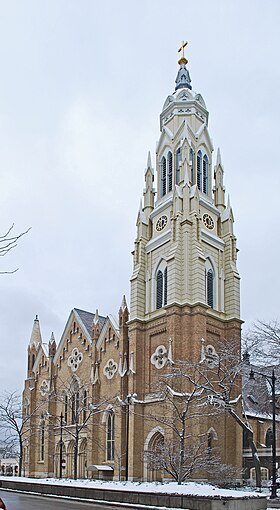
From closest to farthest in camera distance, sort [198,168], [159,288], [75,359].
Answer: [159,288], [198,168], [75,359]

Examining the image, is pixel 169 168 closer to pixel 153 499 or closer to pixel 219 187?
pixel 219 187

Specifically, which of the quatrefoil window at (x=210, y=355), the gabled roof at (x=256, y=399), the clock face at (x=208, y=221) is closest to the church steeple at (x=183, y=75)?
the clock face at (x=208, y=221)

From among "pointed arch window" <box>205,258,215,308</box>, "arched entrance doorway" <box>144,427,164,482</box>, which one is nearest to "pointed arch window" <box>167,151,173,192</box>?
"pointed arch window" <box>205,258,215,308</box>

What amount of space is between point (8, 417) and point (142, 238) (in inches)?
809

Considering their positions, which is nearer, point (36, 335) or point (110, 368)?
point (110, 368)

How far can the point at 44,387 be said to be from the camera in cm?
6475

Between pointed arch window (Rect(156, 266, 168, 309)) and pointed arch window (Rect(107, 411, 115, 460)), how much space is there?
10.8 m

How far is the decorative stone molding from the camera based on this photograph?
63.5 metres

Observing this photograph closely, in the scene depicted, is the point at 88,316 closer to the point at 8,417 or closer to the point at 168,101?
the point at 8,417

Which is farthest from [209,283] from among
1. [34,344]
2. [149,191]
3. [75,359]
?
[34,344]

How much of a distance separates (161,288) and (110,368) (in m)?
8.93

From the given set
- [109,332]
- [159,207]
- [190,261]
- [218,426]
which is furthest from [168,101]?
[218,426]

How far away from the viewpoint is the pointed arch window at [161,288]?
167 ft

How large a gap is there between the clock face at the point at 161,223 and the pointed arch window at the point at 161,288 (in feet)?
13.7
